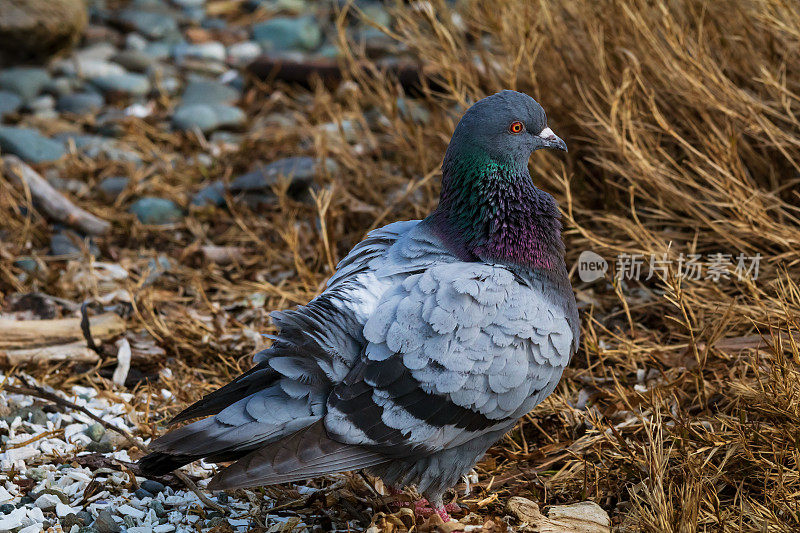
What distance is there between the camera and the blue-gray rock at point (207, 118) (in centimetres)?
631

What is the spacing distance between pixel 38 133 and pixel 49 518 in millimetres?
3999

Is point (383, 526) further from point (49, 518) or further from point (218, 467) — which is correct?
point (49, 518)

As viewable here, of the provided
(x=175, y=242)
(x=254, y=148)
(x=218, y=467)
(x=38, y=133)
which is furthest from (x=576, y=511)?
(x=38, y=133)

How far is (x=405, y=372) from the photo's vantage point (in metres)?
2.63

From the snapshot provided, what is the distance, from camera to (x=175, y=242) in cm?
500

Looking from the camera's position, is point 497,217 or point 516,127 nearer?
point 497,217

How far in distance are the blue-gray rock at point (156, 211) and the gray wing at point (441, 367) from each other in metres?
2.79

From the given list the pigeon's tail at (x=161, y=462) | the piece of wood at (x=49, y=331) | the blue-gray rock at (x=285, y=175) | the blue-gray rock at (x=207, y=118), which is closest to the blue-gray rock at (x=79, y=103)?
the blue-gray rock at (x=207, y=118)

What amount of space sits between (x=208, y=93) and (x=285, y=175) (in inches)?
83.0

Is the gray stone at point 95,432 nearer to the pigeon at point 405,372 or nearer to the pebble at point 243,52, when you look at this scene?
the pigeon at point 405,372

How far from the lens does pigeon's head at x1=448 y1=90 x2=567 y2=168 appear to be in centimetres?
301

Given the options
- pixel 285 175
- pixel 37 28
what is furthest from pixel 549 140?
pixel 37 28

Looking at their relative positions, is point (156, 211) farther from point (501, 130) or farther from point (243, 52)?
point (243, 52)

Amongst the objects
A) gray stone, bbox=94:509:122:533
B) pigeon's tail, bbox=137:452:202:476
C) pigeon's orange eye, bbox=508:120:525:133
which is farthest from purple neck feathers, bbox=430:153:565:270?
gray stone, bbox=94:509:122:533
